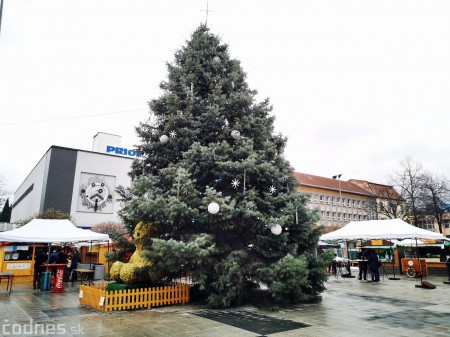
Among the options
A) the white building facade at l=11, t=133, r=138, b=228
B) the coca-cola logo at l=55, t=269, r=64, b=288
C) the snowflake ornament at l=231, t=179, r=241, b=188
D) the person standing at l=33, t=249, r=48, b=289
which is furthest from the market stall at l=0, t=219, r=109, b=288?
the white building facade at l=11, t=133, r=138, b=228

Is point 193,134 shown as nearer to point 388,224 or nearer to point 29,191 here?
point 388,224

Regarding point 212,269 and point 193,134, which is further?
point 193,134

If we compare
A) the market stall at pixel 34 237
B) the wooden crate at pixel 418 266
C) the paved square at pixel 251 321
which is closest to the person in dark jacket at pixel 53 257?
the market stall at pixel 34 237

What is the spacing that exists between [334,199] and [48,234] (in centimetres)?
6699

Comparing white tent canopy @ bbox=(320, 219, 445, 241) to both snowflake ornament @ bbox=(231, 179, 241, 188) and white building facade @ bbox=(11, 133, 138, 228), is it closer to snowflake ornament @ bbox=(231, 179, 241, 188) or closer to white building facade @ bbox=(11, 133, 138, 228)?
snowflake ornament @ bbox=(231, 179, 241, 188)

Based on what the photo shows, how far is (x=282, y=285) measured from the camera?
9250mm

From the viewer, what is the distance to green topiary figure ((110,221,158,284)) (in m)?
10.1

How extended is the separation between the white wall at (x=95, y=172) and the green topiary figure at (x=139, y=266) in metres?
42.7

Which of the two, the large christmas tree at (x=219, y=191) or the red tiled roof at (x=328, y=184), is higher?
the red tiled roof at (x=328, y=184)

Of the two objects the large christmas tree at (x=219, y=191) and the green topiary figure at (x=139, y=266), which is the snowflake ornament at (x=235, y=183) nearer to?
the large christmas tree at (x=219, y=191)

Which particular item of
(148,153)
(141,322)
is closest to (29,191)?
(148,153)

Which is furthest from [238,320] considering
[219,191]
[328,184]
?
[328,184]

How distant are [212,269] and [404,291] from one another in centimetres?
944

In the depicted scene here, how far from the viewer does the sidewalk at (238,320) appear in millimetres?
7098
